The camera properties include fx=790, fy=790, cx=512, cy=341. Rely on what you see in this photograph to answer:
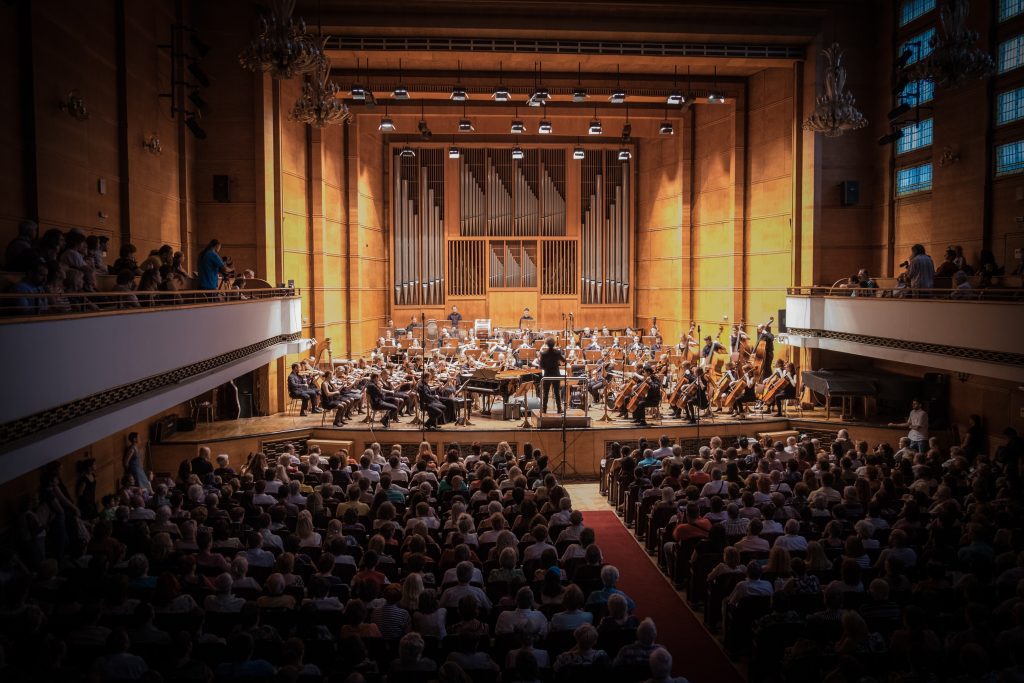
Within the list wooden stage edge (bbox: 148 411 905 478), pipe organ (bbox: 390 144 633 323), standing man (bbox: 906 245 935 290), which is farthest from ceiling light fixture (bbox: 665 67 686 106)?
wooden stage edge (bbox: 148 411 905 478)

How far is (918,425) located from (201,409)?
1248 centimetres

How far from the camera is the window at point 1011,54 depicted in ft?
40.2

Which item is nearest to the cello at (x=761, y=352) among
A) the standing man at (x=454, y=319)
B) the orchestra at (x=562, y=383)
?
the orchestra at (x=562, y=383)

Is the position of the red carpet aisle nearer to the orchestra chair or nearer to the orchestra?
the orchestra

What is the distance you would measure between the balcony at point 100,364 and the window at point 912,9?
13.2 meters

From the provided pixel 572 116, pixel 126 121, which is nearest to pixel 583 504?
pixel 126 121

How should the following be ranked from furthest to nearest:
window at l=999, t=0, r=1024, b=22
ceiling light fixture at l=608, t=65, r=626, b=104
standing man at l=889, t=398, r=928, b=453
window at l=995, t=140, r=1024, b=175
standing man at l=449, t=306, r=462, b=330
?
standing man at l=449, t=306, r=462, b=330, ceiling light fixture at l=608, t=65, r=626, b=104, standing man at l=889, t=398, r=928, b=453, window at l=995, t=140, r=1024, b=175, window at l=999, t=0, r=1024, b=22

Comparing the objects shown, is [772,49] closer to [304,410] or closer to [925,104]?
[925,104]

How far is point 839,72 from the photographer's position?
12.7m

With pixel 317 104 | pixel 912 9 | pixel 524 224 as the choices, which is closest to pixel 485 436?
pixel 317 104

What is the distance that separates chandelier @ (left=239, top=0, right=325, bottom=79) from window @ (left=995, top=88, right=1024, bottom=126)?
35.3 ft

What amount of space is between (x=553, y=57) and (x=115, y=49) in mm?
8368

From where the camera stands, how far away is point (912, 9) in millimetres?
15000

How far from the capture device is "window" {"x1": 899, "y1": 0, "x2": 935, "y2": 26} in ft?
47.7
